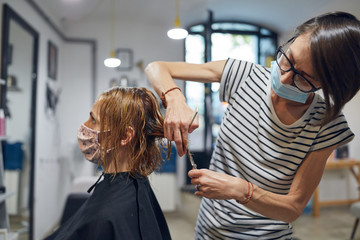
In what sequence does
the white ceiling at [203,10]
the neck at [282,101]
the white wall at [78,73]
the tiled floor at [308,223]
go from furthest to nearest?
the white wall at [78,73], the tiled floor at [308,223], the white ceiling at [203,10], the neck at [282,101]

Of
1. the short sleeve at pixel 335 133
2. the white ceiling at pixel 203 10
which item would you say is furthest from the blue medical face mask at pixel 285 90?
the white ceiling at pixel 203 10

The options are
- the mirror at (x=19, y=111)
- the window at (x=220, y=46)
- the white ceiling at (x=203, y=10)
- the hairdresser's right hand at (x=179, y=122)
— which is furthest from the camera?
the mirror at (x=19, y=111)

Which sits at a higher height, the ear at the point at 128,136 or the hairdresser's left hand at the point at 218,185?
the ear at the point at 128,136

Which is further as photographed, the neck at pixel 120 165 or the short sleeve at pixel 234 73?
the neck at pixel 120 165

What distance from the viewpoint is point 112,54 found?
2041 mm

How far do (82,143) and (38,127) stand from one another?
221 cm

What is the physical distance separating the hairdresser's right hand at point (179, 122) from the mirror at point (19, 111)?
6.81 feet

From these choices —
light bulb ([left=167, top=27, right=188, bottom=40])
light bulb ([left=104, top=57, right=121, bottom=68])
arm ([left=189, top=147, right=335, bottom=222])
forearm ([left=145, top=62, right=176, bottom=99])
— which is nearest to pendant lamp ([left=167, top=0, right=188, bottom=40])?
light bulb ([left=167, top=27, right=188, bottom=40])

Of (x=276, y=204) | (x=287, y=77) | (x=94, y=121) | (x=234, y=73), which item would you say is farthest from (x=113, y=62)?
(x=276, y=204)

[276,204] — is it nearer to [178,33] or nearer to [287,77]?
[287,77]

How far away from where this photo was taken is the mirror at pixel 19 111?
2.37 metres

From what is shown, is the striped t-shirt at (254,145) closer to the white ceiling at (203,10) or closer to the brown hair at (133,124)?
the brown hair at (133,124)

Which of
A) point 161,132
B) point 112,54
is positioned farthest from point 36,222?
point 161,132

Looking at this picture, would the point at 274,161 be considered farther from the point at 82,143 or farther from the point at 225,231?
the point at 82,143
